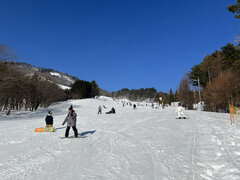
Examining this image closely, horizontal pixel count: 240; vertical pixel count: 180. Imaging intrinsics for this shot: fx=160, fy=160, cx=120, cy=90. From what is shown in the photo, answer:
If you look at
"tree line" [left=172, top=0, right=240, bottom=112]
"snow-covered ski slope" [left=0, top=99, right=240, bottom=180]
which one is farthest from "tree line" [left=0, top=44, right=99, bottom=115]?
"tree line" [left=172, top=0, right=240, bottom=112]

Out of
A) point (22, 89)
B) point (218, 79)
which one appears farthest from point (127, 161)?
point (218, 79)

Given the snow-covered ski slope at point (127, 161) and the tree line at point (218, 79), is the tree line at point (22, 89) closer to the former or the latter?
the snow-covered ski slope at point (127, 161)

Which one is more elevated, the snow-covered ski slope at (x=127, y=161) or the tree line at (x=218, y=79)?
the tree line at (x=218, y=79)

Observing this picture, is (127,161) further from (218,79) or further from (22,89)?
(218,79)

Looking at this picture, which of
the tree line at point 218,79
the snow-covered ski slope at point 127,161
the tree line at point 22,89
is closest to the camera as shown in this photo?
the snow-covered ski slope at point 127,161

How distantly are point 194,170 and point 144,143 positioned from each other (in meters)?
3.03

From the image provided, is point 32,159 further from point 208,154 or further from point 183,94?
point 183,94

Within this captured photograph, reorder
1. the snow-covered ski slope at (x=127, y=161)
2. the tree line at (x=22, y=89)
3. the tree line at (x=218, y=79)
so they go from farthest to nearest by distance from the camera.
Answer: the tree line at (x=218, y=79), the tree line at (x=22, y=89), the snow-covered ski slope at (x=127, y=161)

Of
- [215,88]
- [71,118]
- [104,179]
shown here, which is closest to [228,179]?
[104,179]

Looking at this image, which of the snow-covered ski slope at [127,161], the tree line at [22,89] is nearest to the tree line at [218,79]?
the snow-covered ski slope at [127,161]

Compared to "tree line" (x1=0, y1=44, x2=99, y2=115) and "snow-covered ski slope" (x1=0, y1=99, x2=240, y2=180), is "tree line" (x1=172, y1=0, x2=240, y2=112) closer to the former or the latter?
"snow-covered ski slope" (x1=0, y1=99, x2=240, y2=180)

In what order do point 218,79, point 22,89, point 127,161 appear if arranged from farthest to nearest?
1. point 218,79
2. point 22,89
3. point 127,161

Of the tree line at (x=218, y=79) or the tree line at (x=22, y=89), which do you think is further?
the tree line at (x=218, y=79)

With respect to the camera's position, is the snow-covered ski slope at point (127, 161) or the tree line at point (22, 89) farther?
the tree line at point (22, 89)
